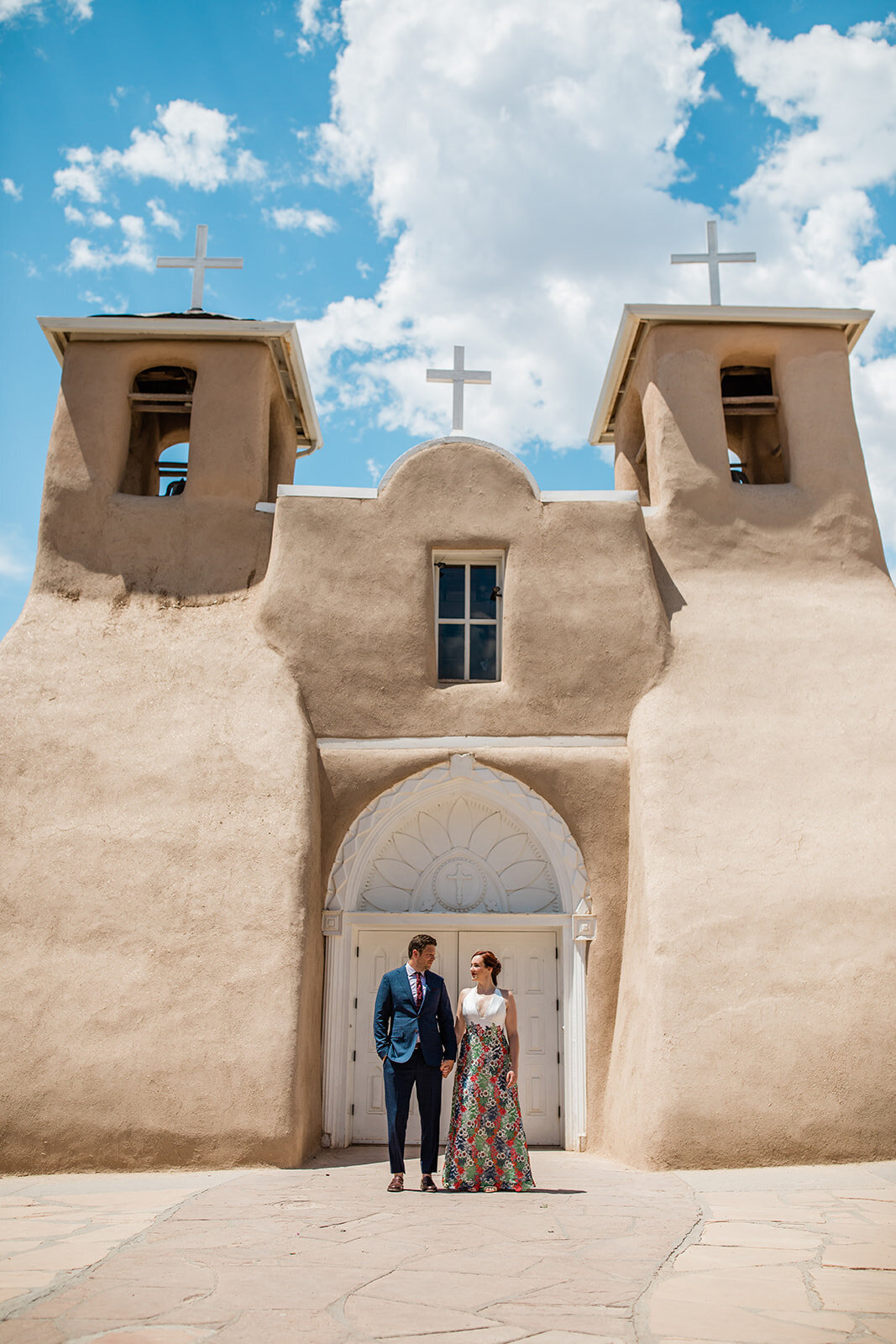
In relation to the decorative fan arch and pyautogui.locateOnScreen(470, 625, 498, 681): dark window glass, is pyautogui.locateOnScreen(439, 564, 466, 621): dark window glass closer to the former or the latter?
pyautogui.locateOnScreen(470, 625, 498, 681): dark window glass

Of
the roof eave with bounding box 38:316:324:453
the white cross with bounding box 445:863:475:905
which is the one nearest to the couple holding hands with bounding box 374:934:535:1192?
the white cross with bounding box 445:863:475:905

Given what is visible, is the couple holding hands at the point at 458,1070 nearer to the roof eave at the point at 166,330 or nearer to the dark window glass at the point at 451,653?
the dark window glass at the point at 451,653

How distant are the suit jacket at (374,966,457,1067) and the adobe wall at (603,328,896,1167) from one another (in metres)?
2.08

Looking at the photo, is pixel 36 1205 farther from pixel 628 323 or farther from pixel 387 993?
pixel 628 323

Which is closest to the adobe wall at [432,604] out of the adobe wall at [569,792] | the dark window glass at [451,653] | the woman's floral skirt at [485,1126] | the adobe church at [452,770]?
the adobe church at [452,770]

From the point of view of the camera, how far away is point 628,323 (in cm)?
1209

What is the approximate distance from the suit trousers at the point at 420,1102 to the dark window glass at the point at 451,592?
5.05m

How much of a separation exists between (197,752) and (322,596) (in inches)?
78.9

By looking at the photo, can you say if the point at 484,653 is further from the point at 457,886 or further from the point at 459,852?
the point at 457,886

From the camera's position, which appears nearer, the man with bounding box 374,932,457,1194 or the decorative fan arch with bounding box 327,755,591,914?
the man with bounding box 374,932,457,1194

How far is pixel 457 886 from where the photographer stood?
1034cm

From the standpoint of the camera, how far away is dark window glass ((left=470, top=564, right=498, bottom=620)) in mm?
11016

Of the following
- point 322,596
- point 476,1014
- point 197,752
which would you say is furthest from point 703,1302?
point 322,596

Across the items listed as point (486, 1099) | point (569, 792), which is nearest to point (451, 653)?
point (569, 792)
